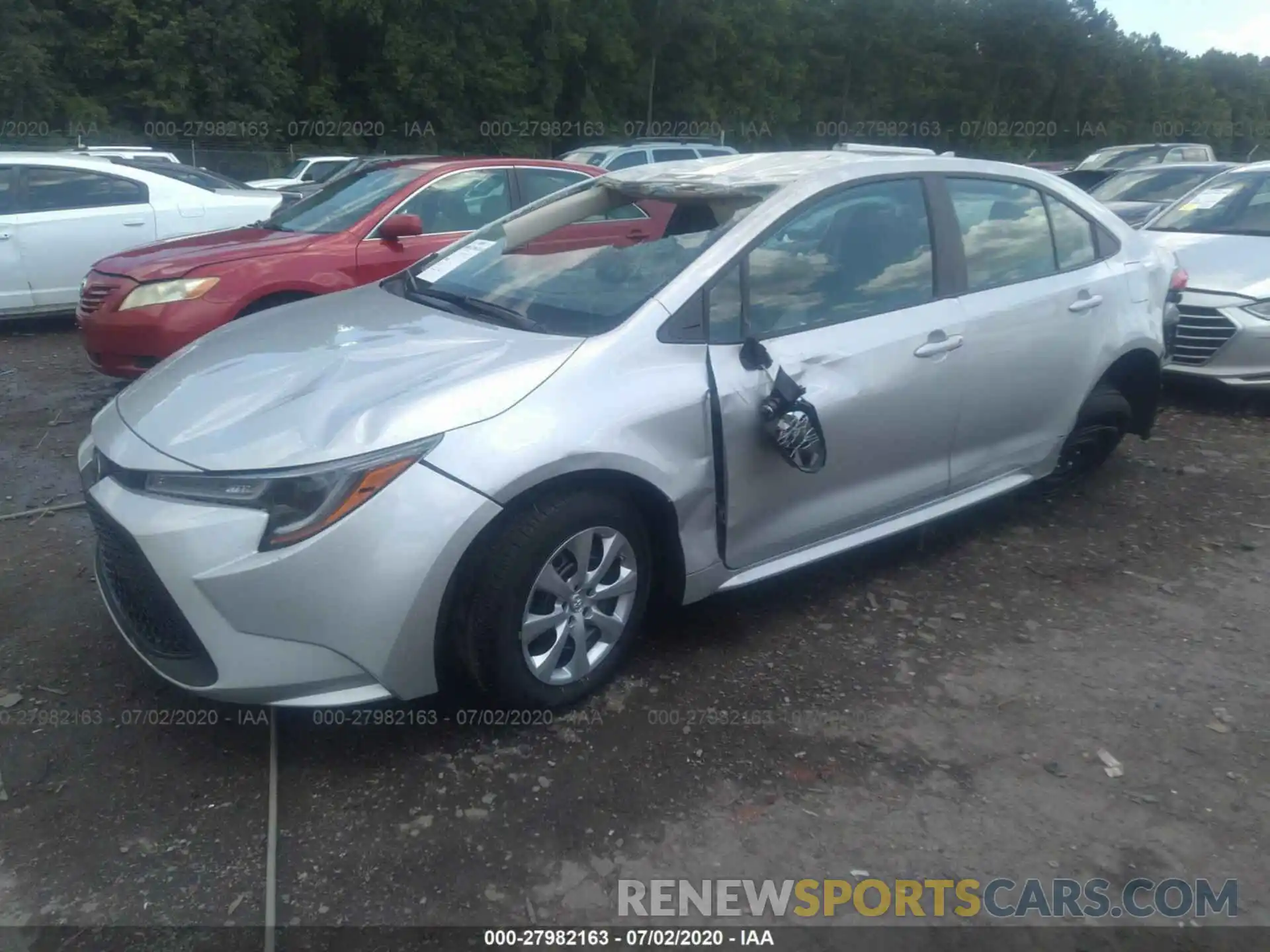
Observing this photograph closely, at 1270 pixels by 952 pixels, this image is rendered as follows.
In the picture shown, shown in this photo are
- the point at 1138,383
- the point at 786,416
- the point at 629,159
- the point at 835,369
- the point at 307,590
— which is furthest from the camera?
the point at 629,159

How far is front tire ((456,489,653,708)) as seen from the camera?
3082 millimetres

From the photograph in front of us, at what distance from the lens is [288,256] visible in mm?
6336

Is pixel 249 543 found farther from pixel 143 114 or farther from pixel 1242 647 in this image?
pixel 143 114

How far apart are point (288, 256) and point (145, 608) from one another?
145 inches

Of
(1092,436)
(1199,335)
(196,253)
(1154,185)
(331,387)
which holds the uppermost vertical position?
(196,253)

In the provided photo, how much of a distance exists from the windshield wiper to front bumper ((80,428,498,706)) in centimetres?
86

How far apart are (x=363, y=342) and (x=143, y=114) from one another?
89.5 ft

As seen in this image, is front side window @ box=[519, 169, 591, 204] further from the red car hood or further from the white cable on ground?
the white cable on ground

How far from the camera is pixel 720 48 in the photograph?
42.0 m

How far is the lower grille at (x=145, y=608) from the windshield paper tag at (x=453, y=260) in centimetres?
160

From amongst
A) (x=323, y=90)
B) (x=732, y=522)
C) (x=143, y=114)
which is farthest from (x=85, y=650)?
(x=323, y=90)

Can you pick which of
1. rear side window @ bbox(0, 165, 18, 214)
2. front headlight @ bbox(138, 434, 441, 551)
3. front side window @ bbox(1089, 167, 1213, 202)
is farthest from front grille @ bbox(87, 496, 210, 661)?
front side window @ bbox(1089, 167, 1213, 202)

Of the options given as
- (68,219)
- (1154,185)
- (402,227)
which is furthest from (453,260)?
(1154,185)

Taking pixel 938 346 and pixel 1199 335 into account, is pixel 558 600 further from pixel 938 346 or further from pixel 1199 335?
pixel 1199 335
